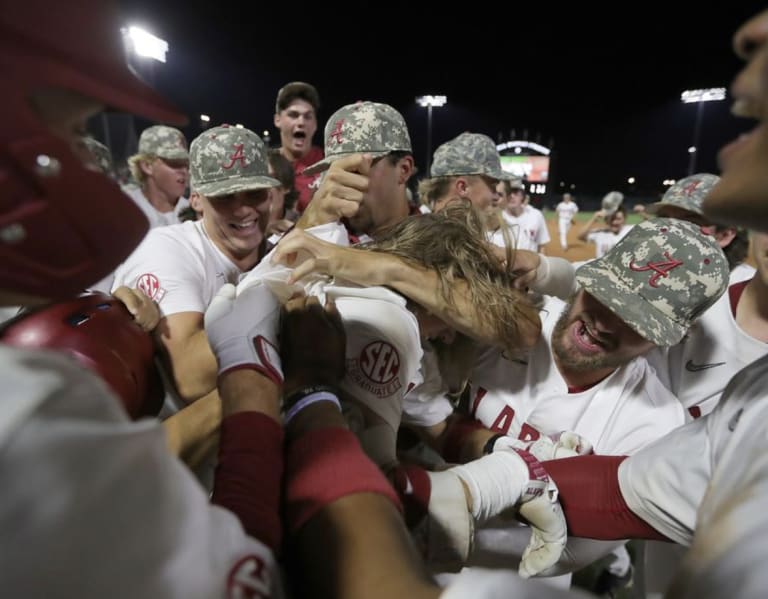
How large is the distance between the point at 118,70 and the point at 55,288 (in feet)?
1.05

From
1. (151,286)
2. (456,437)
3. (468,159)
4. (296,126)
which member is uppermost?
(296,126)

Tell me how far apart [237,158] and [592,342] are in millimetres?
2047

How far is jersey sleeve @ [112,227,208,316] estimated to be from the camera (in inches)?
83.0

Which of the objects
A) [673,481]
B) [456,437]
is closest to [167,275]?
[456,437]

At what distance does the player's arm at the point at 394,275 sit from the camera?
175cm

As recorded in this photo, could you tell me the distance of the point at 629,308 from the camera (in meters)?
1.76

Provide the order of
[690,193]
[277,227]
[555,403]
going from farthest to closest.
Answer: [277,227] → [690,193] → [555,403]

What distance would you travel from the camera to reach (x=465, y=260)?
1887 mm

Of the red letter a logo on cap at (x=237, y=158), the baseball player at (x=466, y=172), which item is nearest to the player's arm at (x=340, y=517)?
the red letter a logo on cap at (x=237, y=158)

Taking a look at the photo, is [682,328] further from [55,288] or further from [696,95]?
[696,95]

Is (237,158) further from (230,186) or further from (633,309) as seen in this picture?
(633,309)

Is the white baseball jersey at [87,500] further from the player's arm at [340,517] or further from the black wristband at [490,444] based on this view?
the black wristband at [490,444]

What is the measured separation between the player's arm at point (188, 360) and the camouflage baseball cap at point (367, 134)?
138 centimetres

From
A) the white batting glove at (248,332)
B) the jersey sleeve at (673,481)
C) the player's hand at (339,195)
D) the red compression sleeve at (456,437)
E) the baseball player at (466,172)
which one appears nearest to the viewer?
the jersey sleeve at (673,481)
